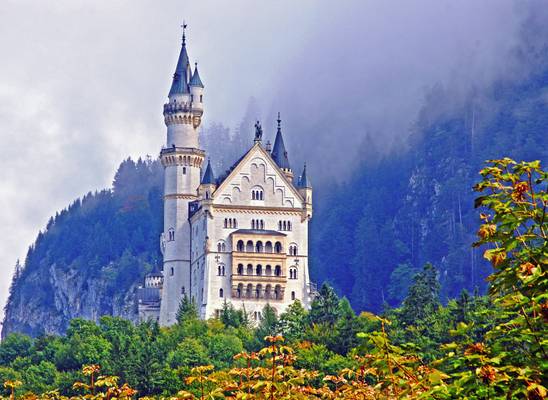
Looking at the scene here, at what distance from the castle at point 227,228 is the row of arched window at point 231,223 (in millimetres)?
85

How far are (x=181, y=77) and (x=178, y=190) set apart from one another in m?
11.7

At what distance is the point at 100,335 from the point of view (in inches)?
4653

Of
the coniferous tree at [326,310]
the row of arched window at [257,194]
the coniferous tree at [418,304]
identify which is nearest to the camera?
the coniferous tree at [418,304]

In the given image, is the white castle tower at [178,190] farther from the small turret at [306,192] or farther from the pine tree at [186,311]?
the small turret at [306,192]

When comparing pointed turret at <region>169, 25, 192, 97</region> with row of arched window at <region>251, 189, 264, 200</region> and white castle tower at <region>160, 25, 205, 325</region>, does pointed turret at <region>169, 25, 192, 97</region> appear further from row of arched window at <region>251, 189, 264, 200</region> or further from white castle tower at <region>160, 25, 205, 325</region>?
row of arched window at <region>251, 189, 264, 200</region>

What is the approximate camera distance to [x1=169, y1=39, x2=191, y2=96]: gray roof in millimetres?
135500

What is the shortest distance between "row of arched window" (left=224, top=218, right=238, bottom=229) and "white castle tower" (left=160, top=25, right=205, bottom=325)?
224 inches

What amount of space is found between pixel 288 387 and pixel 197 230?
102 meters

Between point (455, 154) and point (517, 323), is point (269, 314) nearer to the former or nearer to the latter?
point (455, 154)

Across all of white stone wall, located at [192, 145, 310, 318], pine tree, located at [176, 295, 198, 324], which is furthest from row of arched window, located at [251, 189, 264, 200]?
pine tree, located at [176, 295, 198, 324]

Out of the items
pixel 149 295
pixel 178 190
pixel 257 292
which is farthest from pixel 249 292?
pixel 149 295

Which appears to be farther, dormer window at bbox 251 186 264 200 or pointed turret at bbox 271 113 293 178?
pointed turret at bbox 271 113 293 178

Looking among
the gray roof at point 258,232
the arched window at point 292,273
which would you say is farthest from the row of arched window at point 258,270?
the gray roof at point 258,232

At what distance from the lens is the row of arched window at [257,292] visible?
123875 mm
